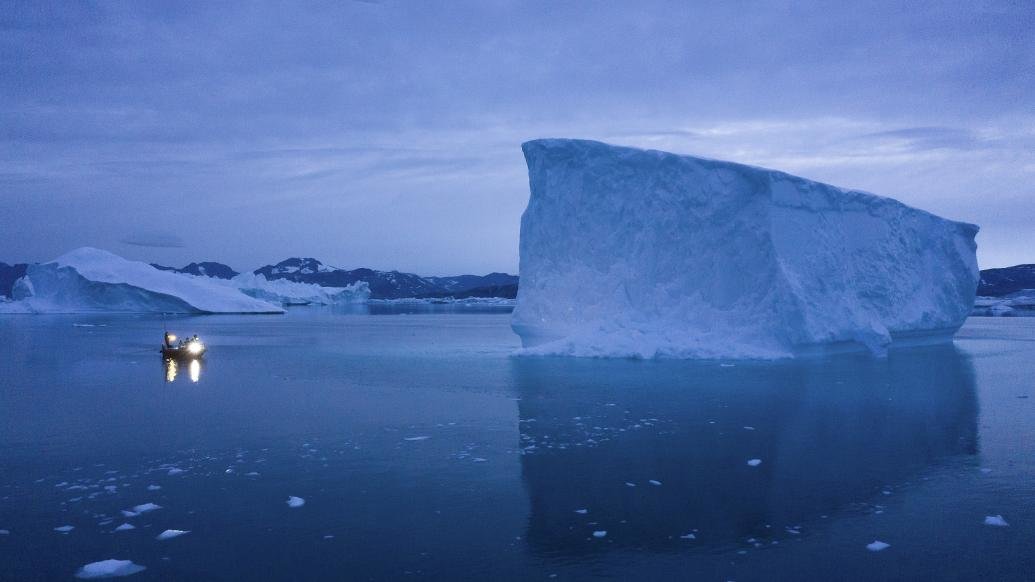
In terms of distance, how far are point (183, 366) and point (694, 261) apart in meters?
13.4

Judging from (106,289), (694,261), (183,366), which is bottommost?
(183,366)

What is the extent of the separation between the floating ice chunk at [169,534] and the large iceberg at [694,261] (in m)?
13.7

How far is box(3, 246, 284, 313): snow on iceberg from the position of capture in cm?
5497

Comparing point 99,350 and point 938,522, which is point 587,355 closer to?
point 938,522

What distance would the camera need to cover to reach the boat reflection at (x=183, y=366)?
1534cm

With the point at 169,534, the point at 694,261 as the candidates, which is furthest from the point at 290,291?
the point at 169,534

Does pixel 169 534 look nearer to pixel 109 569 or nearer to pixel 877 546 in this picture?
pixel 109 569

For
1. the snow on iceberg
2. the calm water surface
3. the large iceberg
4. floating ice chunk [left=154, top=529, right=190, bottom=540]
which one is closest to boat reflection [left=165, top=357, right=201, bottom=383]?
the calm water surface

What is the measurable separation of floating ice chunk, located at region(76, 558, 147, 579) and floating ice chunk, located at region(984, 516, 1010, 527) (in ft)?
19.6

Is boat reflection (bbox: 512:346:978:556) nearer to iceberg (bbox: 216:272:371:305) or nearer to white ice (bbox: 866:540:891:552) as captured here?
white ice (bbox: 866:540:891:552)

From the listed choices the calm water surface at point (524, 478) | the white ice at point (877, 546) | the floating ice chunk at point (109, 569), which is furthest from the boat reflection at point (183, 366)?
the white ice at point (877, 546)

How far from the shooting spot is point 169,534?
5.14 meters

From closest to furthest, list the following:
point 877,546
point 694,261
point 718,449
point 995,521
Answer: point 877,546 → point 995,521 → point 718,449 → point 694,261

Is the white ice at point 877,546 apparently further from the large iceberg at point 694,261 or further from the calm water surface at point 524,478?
the large iceberg at point 694,261
